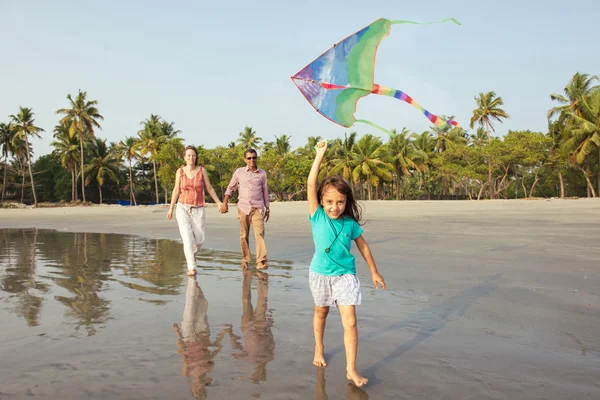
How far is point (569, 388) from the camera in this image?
280 cm

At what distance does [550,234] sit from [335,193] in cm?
938

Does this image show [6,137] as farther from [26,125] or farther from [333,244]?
[333,244]

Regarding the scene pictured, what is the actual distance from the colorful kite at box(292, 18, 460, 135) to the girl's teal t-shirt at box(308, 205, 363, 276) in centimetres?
140

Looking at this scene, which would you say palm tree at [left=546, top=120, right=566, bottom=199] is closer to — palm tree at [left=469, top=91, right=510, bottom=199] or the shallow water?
palm tree at [left=469, top=91, right=510, bottom=199]

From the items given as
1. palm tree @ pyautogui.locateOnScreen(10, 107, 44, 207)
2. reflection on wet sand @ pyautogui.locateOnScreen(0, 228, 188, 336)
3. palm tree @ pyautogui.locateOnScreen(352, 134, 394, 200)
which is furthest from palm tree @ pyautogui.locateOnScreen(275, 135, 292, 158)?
reflection on wet sand @ pyautogui.locateOnScreen(0, 228, 188, 336)

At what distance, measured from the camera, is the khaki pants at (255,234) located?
24.2 ft

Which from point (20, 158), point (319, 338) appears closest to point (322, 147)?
point (319, 338)

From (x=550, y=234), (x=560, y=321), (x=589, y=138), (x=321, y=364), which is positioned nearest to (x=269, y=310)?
(x=321, y=364)

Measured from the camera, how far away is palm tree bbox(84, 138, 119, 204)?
6353cm

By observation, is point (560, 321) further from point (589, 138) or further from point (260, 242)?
point (589, 138)

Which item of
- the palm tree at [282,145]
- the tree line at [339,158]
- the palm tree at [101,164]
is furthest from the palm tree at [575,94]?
the palm tree at [101,164]

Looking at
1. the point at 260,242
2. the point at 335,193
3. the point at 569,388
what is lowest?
the point at 569,388

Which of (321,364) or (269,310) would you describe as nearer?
(321,364)

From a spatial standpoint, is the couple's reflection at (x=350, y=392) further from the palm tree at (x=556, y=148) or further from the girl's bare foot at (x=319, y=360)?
the palm tree at (x=556, y=148)
